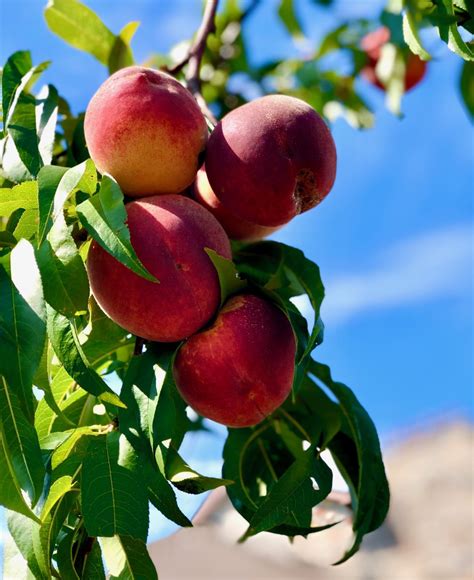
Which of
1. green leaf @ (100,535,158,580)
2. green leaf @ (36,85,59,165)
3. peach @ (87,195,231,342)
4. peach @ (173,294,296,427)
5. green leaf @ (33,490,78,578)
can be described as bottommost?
green leaf @ (100,535,158,580)

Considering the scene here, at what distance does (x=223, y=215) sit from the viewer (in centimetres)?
110

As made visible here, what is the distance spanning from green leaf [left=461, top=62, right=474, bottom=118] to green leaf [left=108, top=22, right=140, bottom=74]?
0.75 m

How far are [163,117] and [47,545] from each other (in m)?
0.51

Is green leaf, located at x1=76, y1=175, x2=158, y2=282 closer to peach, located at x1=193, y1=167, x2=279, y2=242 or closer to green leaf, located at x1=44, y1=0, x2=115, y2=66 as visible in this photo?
peach, located at x1=193, y1=167, x2=279, y2=242

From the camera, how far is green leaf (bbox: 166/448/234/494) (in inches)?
34.3

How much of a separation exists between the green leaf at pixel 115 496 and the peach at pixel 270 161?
332 mm

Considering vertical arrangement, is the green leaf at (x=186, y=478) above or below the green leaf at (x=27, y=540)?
above

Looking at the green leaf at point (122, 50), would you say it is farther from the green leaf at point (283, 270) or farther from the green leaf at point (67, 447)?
the green leaf at point (67, 447)

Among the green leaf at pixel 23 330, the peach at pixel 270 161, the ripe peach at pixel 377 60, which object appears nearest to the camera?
the green leaf at pixel 23 330

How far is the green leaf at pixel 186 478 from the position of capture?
87cm

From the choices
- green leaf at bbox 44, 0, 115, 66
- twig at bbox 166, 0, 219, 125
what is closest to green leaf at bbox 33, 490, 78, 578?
twig at bbox 166, 0, 219, 125

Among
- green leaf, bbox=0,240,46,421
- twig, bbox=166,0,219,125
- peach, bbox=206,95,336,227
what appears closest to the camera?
green leaf, bbox=0,240,46,421

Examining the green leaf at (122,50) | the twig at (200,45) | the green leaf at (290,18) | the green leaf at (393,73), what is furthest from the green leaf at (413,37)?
the green leaf at (290,18)

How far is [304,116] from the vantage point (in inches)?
40.3
